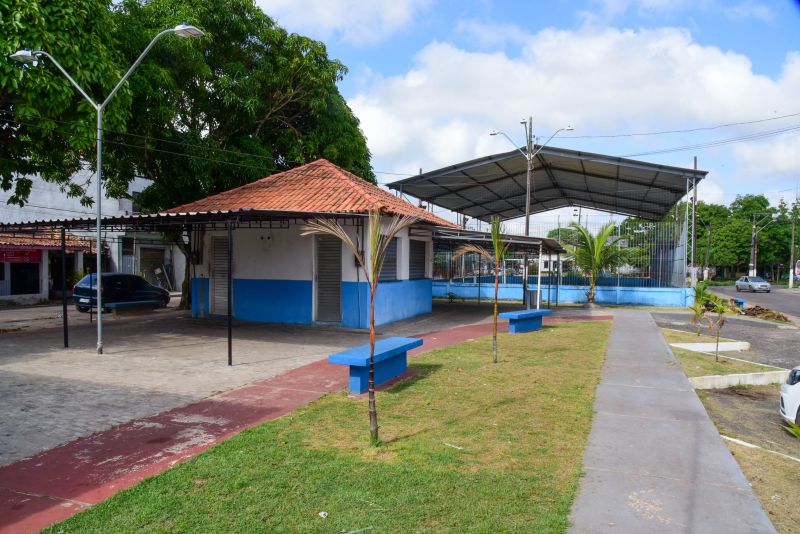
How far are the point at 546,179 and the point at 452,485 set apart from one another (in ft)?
89.1

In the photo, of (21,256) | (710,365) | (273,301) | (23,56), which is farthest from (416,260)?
(21,256)

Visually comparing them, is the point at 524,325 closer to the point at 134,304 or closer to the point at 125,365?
the point at 125,365

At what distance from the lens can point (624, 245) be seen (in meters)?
26.0

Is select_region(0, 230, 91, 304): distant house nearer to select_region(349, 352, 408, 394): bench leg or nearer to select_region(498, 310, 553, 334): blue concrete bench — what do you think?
select_region(498, 310, 553, 334): blue concrete bench

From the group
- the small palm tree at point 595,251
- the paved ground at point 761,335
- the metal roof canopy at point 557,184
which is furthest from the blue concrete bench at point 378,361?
the small palm tree at point 595,251

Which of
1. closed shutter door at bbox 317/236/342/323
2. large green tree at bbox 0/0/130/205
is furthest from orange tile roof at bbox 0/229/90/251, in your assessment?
closed shutter door at bbox 317/236/342/323

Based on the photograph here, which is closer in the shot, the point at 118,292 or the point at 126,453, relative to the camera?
the point at 126,453

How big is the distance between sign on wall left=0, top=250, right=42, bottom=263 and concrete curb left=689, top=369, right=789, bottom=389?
1037 inches

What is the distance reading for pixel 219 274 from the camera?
16.1 meters

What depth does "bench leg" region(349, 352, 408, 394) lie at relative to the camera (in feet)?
23.7

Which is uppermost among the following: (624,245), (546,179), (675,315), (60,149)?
(546,179)

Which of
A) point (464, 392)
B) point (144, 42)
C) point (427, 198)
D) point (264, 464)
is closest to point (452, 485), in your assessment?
point (264, 464)

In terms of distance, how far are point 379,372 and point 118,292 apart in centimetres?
1472

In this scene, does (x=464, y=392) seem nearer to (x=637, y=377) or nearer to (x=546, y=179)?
(x=637, y=377)
